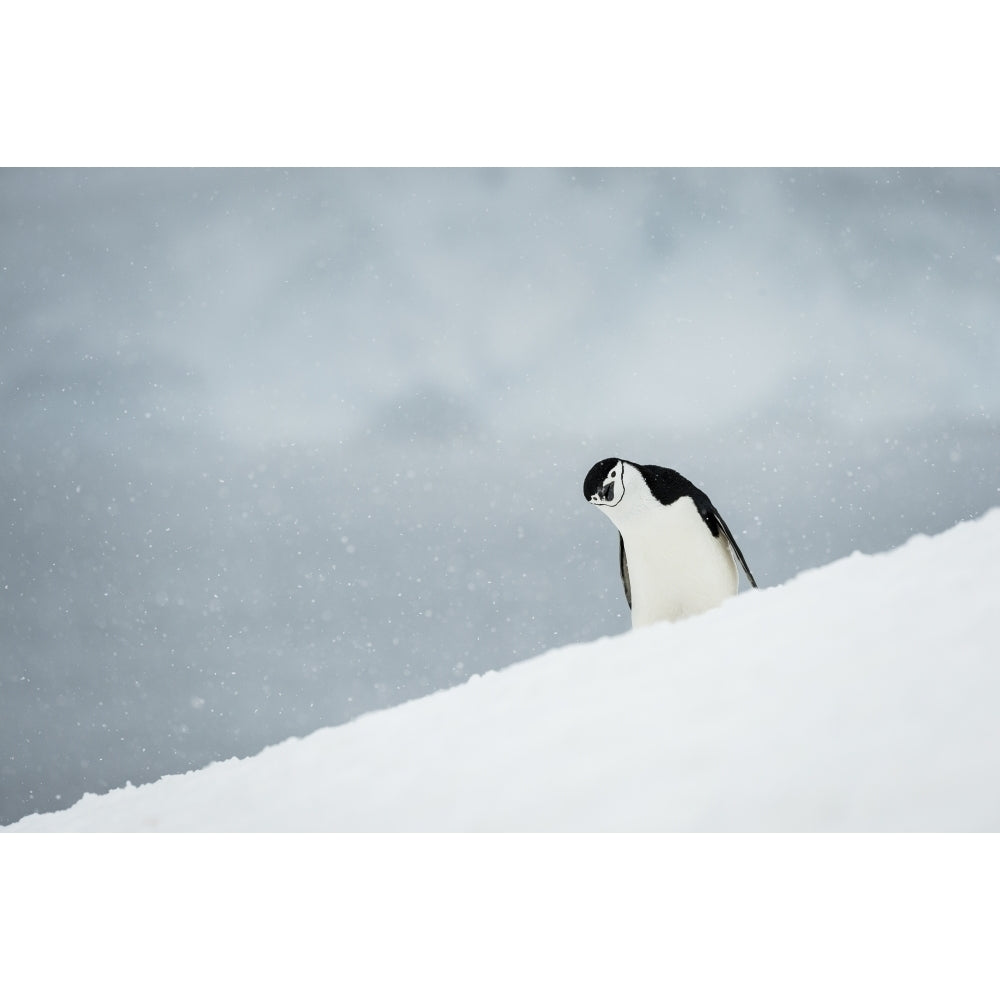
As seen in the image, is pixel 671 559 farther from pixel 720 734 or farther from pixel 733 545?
pixel 720 734

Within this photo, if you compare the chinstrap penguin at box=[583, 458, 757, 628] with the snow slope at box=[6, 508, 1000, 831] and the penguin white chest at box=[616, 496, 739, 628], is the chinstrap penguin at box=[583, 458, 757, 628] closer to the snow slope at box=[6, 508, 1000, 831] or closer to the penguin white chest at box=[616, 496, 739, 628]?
the penguin white chest at box=[616, 496, 739, 628]

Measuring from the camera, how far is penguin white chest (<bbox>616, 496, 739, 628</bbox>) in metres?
1.90

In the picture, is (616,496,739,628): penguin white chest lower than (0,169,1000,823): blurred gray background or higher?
lower

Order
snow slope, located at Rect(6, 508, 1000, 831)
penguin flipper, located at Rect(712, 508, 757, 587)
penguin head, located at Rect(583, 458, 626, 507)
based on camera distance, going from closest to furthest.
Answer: snow slope, located at Rect(6, 508, 1000, 831) < penguin head, located at Rect(583, 458, 626, 507) < penguin flipper, located at Rect(712, 508, 757, 587)

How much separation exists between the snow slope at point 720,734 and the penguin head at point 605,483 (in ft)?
1.23

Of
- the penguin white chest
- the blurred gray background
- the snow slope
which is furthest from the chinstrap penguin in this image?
the snow slope

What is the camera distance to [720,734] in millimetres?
1246

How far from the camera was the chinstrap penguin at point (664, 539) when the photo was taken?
6.21 ft

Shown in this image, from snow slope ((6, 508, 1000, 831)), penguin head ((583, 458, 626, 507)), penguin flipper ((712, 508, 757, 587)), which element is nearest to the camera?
snow slope ((6, 508, 1000, 831))

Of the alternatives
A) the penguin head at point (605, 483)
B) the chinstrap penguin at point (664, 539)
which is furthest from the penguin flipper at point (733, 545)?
the penguin head at point (605, 483)

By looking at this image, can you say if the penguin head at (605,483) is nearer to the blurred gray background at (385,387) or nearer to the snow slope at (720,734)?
the blurred gray background at (385,387)
